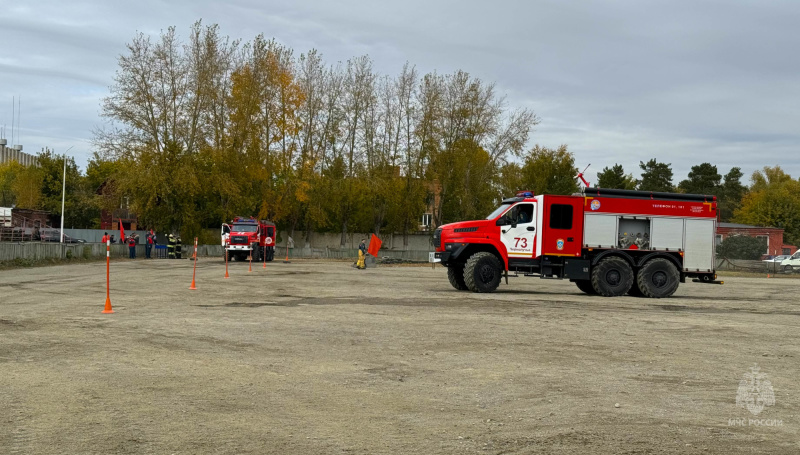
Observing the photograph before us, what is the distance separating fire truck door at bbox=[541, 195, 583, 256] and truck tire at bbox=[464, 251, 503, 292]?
1.69 meters

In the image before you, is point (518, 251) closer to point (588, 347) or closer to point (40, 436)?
point (588, 347)

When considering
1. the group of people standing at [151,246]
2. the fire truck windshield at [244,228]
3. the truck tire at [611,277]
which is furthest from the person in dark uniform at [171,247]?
the truck tire at [611,277]

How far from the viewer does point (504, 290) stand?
25.6 m

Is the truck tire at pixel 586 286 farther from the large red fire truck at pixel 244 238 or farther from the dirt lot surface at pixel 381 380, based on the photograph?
the large red fire truck at pixel 244 238

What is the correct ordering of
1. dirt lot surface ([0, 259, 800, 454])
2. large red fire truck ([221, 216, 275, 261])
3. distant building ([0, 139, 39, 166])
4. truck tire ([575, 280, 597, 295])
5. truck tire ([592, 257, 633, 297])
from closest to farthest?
1. dirt lot surface ([0, 259, 800, 454])
2. truck tire ([592, 257, 633, 297])
3. truck tire ([575, 280, 597, 295])
4. large red fire truck ([221, 216, 275, 261])
5. distant building ([0, 139, 39, 166])

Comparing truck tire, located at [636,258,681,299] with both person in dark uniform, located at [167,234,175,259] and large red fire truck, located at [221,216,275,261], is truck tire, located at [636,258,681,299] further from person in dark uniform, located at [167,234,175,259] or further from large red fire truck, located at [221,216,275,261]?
person in dark uniform, located at [167,234,175,259]

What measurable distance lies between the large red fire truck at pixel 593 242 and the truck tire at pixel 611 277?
0.10 feet

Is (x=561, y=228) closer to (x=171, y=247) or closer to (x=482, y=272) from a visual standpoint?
(x=482, y=272)

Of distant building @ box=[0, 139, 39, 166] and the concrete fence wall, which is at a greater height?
distant building @ box=[0, 139, 39, 166]

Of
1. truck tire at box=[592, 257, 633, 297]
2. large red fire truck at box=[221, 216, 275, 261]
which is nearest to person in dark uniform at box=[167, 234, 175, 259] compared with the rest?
large red fire truck at box=[221, 216, 275, 261]

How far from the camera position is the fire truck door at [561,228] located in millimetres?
23859

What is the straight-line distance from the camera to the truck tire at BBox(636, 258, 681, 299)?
23.9 metres

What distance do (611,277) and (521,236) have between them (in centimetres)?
314

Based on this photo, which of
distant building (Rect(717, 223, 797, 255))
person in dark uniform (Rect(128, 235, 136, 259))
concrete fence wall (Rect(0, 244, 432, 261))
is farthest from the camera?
distant building (Rect(717, 223, 797, 255))
